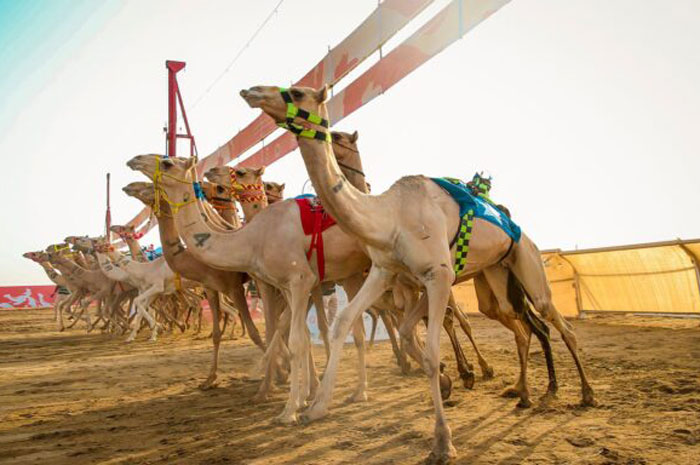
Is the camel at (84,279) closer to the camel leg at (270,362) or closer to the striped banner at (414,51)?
the striped banner at (414,51)

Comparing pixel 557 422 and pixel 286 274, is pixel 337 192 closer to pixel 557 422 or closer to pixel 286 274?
pixel 286 274

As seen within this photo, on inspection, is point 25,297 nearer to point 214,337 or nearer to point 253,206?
point 214,337

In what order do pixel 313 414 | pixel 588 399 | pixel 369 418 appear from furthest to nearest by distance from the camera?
1. pixel 588 399
2. pixel 369 418
3. pixel 313 414

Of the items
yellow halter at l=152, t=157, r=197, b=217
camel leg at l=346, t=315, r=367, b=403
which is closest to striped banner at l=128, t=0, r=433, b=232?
yellow halter at l=152, t=157, r=197, b=217

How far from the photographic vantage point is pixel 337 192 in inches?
172

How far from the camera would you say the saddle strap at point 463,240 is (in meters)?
5.10

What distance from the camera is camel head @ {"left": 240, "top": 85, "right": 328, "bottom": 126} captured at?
4.46 m

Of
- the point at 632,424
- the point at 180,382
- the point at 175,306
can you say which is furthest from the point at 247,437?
the point at 175,306

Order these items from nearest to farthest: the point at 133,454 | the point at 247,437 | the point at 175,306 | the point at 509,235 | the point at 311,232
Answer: the point at 133,454 < the point at 247,437 < the point at 509,235 < the point at 311,232 < the point at 175,306

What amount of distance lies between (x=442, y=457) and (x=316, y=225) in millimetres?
3005

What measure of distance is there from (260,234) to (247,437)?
231cm

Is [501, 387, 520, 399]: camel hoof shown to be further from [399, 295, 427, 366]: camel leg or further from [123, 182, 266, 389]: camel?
[123, 182, 266, 389]: camel

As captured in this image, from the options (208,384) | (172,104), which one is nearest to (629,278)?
(208,384)

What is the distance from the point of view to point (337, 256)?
244 inches
